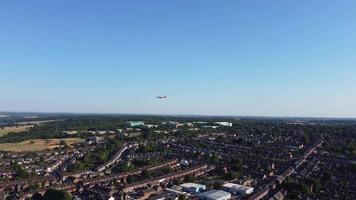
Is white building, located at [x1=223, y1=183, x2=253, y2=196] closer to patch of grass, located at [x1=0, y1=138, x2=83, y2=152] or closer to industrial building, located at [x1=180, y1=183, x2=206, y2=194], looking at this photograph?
industrial building, located at [x1=180, y1=183, x2=206, y2=194]

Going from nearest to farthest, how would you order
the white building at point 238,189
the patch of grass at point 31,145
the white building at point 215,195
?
the white building at point 215,195, the white building at point 238,189, the patch of grass at point 31,145

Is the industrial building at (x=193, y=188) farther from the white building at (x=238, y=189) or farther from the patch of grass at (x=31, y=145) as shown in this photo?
the patch of grass at (x=31, y=145)

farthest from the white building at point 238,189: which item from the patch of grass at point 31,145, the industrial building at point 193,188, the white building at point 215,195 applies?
the patch of grass at point 31,145

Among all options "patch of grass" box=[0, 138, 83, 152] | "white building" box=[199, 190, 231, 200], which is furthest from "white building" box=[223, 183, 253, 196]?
"patch of grass" box=[0, 138, 83, 152]

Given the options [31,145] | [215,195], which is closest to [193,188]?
[215,195]

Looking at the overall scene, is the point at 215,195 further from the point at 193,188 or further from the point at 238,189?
the point at 238,189

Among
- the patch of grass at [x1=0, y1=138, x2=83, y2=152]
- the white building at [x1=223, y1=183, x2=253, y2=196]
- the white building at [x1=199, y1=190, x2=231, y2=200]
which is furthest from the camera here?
the patch of grass at [x1=0, y1=138, x2=83, y2=152]

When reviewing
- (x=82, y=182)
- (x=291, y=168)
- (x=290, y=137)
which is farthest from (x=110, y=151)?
(x=290, y=137)
